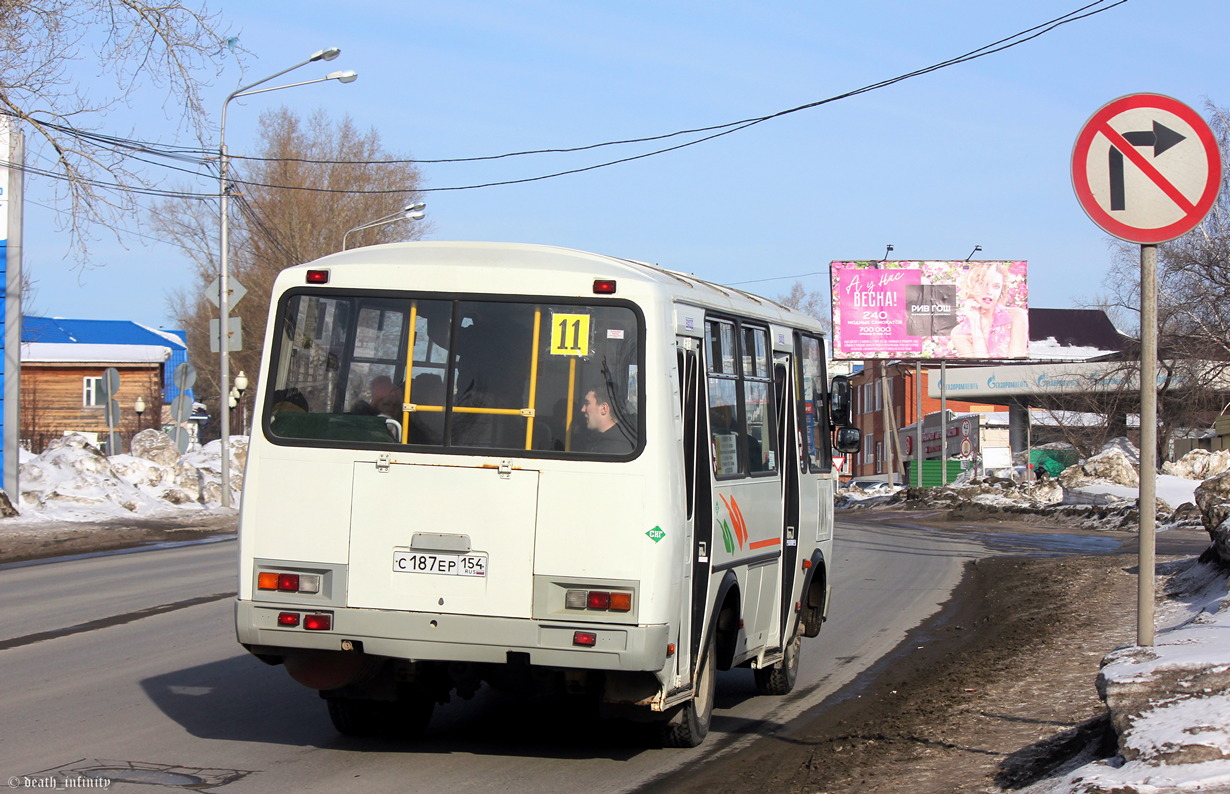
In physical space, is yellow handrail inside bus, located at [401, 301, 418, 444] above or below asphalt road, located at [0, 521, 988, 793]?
above

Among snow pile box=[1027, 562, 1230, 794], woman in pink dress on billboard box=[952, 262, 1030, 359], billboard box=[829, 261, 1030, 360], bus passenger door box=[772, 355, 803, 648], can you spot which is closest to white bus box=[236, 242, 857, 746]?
bus passenger door box=[772, 355, 803, 648]

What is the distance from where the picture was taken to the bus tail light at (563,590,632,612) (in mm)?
6281

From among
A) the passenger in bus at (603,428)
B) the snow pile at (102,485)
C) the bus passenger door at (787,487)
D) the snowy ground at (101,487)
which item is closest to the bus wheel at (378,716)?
the passenger in bus at (603,428)

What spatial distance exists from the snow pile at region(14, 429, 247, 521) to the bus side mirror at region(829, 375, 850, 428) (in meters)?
19.0

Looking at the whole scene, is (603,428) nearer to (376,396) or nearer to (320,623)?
(376,396)

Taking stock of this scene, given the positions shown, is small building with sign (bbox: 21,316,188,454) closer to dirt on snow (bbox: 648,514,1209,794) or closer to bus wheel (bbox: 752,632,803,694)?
dirt on snow (bbox: 648,514,1209,794)

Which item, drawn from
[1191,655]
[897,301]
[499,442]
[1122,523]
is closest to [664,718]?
[499,442]

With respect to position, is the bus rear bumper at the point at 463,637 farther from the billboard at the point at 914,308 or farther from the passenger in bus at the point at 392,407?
the billboard at the point at 914,308

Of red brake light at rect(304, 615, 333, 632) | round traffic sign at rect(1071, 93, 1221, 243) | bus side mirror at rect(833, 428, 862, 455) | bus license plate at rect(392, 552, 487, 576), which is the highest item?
round traffic sign at rect(1071, 93, 1221, 243)

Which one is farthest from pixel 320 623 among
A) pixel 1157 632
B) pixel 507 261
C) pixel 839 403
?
pixel 1157 632

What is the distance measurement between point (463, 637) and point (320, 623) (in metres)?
0.73

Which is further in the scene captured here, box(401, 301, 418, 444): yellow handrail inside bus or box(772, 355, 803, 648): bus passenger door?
box(772, 355, 803, 648): bus passenger door

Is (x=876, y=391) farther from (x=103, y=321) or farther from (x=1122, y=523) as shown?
(x=1122, y=523)

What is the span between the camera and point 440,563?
6453 mm
